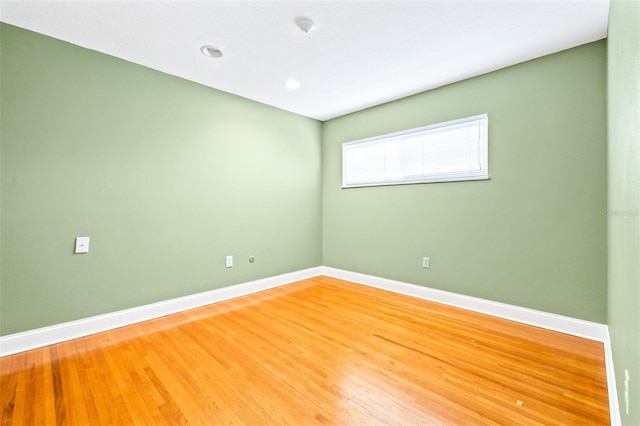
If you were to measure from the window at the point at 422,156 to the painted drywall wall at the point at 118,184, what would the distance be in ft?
4.02

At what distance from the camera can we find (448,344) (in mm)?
2082

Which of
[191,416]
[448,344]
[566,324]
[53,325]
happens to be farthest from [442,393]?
[53,325]

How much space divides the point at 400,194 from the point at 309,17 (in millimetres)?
2165

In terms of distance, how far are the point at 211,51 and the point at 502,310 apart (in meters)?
3.56

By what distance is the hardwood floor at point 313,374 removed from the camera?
1376 mm

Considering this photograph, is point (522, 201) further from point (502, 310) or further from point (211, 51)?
point (211, 51)

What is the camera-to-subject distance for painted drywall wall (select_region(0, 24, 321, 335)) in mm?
2020

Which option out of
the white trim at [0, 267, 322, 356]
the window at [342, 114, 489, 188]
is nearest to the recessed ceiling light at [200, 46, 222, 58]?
the window at [342, 114, 489, 188]

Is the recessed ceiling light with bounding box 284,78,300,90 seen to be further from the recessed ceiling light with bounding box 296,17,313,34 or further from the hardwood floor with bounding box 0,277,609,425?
the hardwood floor with bounding box 0,277,609,425

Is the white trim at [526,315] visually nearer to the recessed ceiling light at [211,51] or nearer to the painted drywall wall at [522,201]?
the painted drywall wall at [522,201]

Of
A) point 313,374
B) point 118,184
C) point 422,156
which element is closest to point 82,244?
point 118,184

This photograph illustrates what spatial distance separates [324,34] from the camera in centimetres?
210

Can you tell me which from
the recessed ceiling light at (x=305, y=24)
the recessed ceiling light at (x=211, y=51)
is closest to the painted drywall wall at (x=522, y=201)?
the recessed ceiling light at (x=305, y=24)

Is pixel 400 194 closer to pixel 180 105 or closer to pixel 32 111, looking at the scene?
pixel 180 105
